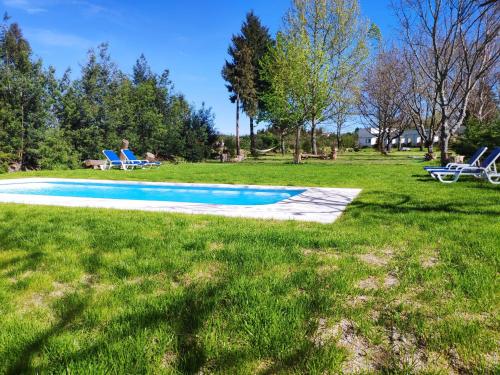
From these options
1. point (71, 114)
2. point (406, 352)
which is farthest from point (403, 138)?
point (406, 352)

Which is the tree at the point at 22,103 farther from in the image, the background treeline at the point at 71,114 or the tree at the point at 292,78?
the tree at the point at 292,78

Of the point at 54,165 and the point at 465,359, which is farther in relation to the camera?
the point at 54,165

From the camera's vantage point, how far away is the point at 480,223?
16.1ft

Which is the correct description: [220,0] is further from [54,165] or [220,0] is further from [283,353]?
[283,353]

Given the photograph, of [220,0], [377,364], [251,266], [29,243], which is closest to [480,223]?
[251,266]

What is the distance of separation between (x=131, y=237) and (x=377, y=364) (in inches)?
132

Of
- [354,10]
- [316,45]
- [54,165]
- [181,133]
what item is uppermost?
[354,10]

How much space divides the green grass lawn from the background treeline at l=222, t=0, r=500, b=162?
45.5 ft

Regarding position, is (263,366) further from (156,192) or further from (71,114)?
(71,114)

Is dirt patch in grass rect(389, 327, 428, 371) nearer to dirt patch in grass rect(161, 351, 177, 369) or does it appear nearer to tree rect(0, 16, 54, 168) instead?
dirt patch in grass rect(161, 351, 177, 369)

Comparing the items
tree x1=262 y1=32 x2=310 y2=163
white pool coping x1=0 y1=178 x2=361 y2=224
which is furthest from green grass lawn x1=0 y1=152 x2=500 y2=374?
tree x1=262 y1=32 x2=310 y2=163

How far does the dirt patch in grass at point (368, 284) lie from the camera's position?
2861 millimetres

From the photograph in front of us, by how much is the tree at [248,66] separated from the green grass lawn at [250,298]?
1128 inches

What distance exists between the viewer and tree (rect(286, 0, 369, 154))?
23.3 metres
